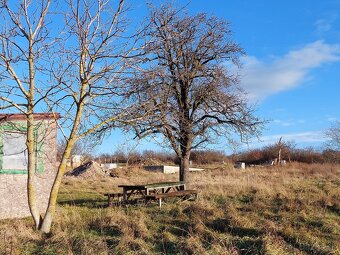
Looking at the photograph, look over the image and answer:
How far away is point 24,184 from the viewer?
10977 millimetres

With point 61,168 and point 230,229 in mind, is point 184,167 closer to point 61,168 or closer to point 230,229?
point 230,229

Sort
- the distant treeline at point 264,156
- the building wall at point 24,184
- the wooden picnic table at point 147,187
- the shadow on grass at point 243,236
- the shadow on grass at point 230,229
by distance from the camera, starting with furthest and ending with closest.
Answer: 1. the distant treeline at point 264,156
2. the wooden picnic table at point 147,187
3. the building wall at point 24,184
4. the shadow on grass at point 230,229
5. the shadow on grass at point 243,236

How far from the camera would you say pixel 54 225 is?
345 inches

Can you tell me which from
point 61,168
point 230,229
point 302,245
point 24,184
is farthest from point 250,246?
point 24,184

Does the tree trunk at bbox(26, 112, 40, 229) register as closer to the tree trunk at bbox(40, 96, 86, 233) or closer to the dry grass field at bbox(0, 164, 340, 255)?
the tree trunk at bbox(40, 96, 86, 233)

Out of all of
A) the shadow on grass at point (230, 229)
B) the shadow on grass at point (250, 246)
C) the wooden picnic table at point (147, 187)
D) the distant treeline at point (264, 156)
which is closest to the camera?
the shadow on grass at point (250, 246)

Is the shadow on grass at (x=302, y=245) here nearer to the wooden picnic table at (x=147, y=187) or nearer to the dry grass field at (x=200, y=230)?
the dry grass field at (x=200, y=230)

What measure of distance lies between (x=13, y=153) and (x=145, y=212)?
3705 millimetres

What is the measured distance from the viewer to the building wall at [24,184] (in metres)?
10.6

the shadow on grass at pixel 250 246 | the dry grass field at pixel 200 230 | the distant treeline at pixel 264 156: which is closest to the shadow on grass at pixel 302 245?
the dry grass field at pixel 200 230

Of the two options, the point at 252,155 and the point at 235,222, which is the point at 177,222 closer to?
the point at 235,222

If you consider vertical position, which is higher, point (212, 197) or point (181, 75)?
point (181, 75)

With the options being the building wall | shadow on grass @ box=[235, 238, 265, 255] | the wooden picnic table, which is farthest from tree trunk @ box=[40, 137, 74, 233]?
the wooden picnic table

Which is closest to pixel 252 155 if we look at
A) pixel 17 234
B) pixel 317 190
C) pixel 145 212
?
pixel 317 190
